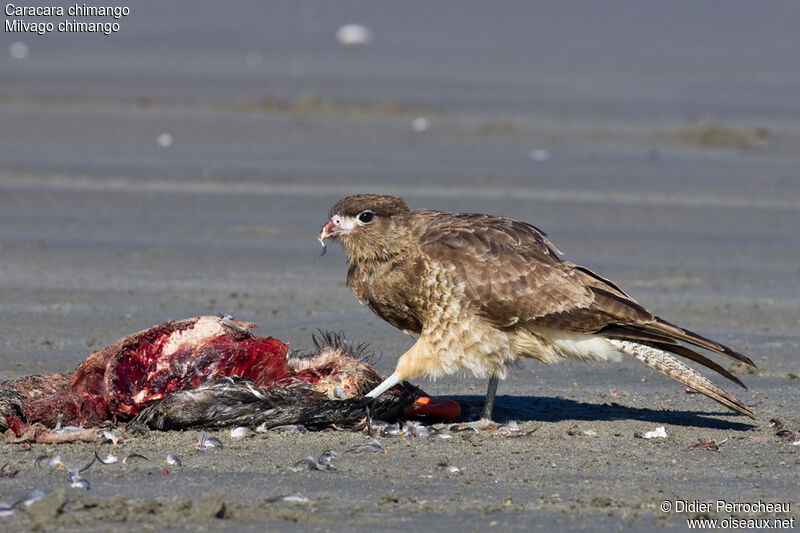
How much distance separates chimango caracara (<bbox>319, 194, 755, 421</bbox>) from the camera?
6.15m

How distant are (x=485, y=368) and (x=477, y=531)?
Result: 5.52 ft

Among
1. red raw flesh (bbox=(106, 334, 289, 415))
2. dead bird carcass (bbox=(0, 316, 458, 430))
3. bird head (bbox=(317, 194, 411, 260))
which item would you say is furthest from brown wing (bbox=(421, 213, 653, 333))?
red raw flesh (bbox=(106, 334, 289, 415))

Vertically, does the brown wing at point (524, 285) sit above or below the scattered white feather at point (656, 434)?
above

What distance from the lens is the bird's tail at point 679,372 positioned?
20.4 feet

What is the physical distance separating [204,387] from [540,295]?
72.0 inches

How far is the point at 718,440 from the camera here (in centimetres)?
617

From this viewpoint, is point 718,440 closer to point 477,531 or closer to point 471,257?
point 471,257

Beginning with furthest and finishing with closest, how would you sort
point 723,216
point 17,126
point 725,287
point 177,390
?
point 17,126 < point 723,216 < point 725,287 < point 177,390

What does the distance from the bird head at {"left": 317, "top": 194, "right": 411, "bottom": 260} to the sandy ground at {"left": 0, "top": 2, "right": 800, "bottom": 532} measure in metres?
1.06

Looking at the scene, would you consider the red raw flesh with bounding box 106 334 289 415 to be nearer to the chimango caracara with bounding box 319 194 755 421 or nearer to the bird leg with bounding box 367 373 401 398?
the bird leg with bounding box 367 373 401 398

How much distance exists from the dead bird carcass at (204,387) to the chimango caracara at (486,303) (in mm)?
252

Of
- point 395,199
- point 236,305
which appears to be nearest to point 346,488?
point 395,199

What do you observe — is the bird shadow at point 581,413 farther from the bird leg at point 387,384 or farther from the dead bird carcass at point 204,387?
the bird leg at point 387,384

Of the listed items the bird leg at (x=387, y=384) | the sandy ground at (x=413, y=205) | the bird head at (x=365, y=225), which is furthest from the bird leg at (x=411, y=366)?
the bird head at (x=365, y=225)
